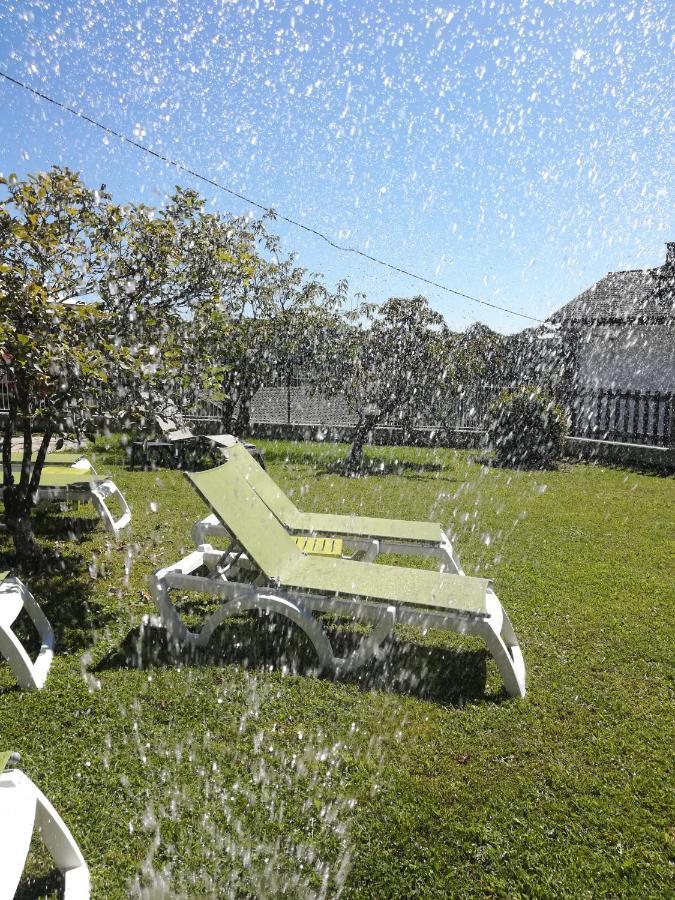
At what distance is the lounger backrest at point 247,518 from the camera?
13.3ft

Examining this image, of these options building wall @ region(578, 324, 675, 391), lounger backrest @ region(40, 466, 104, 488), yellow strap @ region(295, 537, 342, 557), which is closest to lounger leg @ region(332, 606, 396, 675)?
yellow strap @ region(295, 537, 342, 557)

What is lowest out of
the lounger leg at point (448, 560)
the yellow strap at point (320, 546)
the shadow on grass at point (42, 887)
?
the shadow on grass at point (42, 887)

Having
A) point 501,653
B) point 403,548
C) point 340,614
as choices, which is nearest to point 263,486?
point 403,548

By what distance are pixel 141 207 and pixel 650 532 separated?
680 centimetres

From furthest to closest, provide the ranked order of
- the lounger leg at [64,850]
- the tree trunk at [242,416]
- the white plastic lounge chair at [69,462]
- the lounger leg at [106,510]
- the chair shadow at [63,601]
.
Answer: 1. the tree trunk at [242,416]
2. the white plastic lounge chair at [69,462]
3. the lounger leg at [106,510]
4. the chair shadow at [63,601]
5. the lounger leg at [64,850]

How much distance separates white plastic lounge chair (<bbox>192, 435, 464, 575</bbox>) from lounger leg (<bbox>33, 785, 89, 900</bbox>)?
3.07m

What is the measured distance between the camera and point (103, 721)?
319cm

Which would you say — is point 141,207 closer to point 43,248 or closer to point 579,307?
point 43,248

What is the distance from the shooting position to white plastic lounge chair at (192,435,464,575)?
505 centimetres

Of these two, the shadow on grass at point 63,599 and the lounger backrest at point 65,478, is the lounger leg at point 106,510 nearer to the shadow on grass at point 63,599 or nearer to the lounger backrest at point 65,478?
the lounger backrest at point 65,478

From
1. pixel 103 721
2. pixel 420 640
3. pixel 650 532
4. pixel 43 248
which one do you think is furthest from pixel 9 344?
pixel 650 532

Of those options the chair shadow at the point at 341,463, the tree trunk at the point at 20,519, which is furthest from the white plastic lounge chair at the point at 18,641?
the chair shadow at the point at 341,463

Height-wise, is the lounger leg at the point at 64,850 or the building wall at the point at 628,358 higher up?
the building wall at the point at 628,358

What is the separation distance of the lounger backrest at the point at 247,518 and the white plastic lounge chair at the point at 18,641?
126cm
